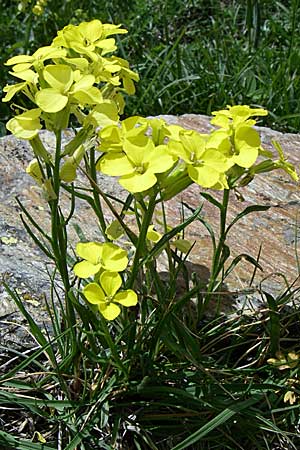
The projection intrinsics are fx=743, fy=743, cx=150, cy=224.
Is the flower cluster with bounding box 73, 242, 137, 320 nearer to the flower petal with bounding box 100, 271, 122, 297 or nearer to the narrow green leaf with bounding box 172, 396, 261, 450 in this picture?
the flower petal with bounding box 100, 271, 122, 297

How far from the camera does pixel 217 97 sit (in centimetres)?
288

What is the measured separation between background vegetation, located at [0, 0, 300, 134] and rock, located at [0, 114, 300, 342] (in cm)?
81

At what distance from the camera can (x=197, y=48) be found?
3.22 meters

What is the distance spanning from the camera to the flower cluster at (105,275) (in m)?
1.18

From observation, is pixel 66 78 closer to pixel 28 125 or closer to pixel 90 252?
pixel 28 125

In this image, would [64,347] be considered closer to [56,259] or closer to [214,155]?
[56,259]

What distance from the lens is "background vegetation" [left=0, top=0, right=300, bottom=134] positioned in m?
2.88

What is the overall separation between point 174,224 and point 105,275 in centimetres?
63

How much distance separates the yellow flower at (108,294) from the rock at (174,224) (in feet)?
1.11

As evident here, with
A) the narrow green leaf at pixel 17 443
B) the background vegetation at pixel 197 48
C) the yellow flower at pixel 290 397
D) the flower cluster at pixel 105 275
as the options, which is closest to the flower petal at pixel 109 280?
the flower cluster at pixel 105 275

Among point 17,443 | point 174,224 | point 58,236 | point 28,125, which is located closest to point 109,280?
point 58,236

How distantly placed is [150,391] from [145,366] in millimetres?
48

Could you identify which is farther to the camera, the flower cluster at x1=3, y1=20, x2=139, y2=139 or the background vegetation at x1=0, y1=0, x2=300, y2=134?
the background vegetation at x1=0, y1=0, x2=300, y2=134

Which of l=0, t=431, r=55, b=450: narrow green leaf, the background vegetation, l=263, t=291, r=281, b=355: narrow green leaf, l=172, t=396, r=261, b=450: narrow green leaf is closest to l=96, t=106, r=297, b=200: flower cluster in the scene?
l=263, t=291, r=281, b=355: narrow green leaf
